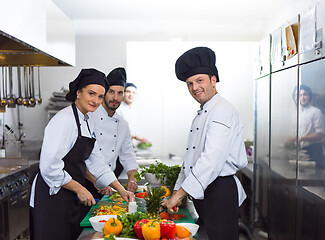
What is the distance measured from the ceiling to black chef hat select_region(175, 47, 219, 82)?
2602 mm

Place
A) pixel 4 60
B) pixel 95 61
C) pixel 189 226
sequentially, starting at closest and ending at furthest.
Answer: pixel 189 226, pixel 4 60, pixel 95 61

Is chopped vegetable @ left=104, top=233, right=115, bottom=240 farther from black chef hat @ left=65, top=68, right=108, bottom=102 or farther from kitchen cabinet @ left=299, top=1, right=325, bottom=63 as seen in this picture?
kitchen cabinet @ left=299, top=1, right=325, bottom=63

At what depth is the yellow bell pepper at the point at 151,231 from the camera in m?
1.51

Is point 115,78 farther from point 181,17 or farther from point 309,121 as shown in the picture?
point 181,17

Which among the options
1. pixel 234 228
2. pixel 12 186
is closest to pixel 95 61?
pixel 12 186

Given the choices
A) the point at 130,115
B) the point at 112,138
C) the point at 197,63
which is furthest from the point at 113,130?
the point at 130,115

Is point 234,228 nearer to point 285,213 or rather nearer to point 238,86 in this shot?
point 285,213

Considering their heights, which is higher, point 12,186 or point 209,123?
point 209,123

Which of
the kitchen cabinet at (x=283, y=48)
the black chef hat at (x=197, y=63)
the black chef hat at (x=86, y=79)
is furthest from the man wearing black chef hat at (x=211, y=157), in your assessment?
the kitchen cabinet at (x=283, y=48)

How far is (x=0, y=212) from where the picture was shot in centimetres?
318

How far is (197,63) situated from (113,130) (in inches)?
42.9

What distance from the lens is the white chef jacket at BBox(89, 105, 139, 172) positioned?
3004mm

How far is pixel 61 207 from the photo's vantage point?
7.20 feet

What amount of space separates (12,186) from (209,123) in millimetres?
2018
